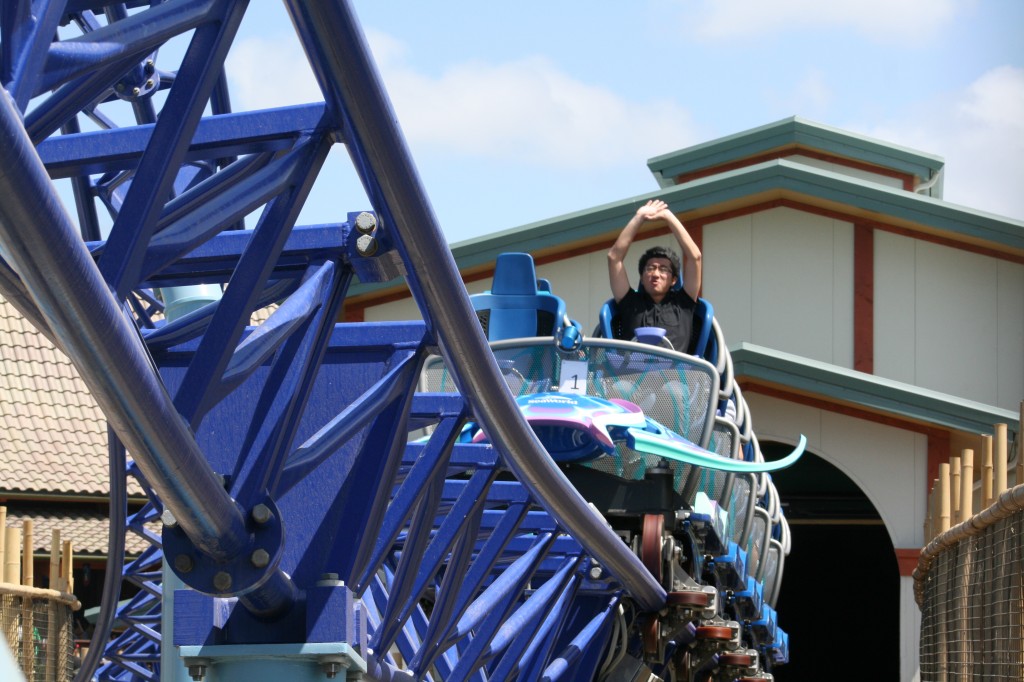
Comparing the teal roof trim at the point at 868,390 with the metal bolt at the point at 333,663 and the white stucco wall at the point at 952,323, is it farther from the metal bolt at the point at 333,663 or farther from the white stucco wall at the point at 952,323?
the metal bolt at the point at 333,663

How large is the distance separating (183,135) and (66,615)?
8.96 meters

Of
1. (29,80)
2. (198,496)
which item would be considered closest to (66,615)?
(198,496)

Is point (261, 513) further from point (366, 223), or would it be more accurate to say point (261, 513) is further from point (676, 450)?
point (676, 450)

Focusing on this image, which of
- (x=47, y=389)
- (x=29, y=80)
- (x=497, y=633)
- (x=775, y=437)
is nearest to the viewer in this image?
(x=29, y=80)

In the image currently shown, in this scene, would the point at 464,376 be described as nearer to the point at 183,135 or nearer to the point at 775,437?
the point at 183,135

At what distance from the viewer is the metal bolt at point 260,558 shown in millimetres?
4156

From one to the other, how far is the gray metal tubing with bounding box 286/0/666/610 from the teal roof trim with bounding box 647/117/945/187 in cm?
1408

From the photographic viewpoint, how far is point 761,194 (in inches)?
723

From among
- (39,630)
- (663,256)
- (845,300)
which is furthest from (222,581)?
(845,300)

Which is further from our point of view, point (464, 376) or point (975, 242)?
point (975, 242)

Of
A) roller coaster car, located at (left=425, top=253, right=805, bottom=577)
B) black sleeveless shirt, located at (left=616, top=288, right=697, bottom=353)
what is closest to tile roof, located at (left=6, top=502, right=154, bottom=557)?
black sleeveless shirt, located at (left=616, top=288, right=697, bottom=353)

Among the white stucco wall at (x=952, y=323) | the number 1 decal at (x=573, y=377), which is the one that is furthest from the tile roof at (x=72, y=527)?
the number 1 decal at (x=573, y=377)

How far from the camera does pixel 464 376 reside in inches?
207

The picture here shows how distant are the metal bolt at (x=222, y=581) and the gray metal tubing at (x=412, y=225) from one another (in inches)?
38.6
